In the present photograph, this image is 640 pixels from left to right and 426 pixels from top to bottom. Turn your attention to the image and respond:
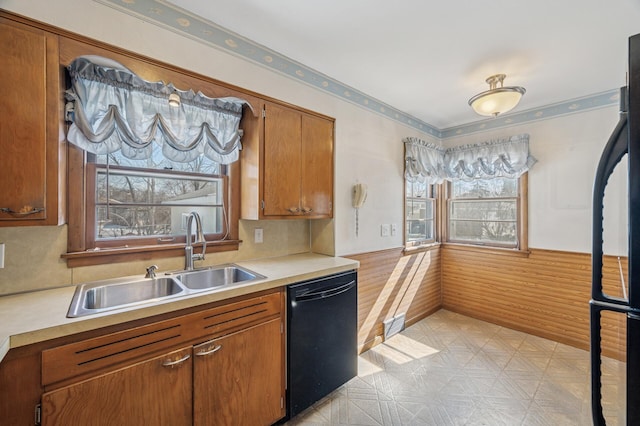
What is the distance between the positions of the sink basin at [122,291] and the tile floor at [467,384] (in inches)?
46.6

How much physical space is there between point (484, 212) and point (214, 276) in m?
3.23

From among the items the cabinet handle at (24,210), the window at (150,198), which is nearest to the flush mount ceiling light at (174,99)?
the window at (150,198)

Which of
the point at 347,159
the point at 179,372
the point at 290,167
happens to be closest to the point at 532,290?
the point at 347,159

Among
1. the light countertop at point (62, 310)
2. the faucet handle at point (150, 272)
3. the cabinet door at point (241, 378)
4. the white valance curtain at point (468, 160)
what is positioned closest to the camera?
the light countertop at point (62, 310)

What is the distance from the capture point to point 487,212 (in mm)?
3482

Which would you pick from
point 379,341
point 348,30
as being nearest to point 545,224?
point 379,341

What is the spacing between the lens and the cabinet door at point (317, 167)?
2.27 metres

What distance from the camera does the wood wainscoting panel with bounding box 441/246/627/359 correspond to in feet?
8.96

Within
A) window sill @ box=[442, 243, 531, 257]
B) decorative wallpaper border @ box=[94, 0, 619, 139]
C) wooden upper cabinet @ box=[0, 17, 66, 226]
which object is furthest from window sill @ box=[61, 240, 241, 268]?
window sill @ box=[442, 243, 531, 257]

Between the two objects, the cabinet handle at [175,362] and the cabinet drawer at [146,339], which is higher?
the cabinet drawer at [146,339]

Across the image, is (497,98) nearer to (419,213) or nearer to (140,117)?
(419,213)

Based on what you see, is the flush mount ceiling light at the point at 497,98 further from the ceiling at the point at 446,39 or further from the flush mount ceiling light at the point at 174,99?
the flush mount ceiling light at the point at 174,99

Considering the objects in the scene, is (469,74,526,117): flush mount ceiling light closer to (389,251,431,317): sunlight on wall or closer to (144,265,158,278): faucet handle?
(389,251,431,317): sunlight on wall

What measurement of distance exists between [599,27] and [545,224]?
1.89m
